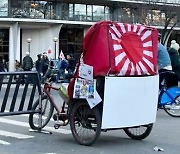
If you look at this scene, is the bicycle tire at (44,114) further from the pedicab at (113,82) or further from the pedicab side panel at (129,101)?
the pedicab side panel at (129,101)

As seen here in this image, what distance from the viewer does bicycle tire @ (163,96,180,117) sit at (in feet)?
42.5

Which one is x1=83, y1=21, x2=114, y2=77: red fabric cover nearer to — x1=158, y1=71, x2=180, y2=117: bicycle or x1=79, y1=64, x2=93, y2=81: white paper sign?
x1=79, y1=64, x2=93, y2=81: white paper sign

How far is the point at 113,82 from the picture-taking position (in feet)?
27.5

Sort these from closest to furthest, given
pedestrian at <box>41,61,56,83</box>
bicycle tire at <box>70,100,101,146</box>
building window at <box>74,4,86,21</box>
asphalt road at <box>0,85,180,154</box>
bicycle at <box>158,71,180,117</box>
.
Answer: asphalt road at <box>0,85,180,154</box>
bicycle tire at <box>70,100,101,146</box>
bicycle at <box>158,71,180,117</box>
pedestrian at <box>41,61,56,83</box>
building window at <box>74,4,86,21</box>

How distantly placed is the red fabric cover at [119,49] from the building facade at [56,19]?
39014mm

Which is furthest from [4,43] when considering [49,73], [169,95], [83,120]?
[83,120]

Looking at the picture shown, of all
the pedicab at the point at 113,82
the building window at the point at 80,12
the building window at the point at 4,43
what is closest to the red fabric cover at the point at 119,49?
the pedicab at the point at 113,82

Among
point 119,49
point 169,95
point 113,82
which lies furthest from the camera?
point 169,95

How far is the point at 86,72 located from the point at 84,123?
926mm

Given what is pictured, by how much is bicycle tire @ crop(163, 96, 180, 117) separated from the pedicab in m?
3.92

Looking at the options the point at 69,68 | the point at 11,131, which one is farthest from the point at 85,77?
the point at 69,68

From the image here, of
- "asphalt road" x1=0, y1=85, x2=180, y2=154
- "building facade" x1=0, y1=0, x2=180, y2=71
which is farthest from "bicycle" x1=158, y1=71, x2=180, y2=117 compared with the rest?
"building facade" x1=0, y1=0, x2=180, y2=71

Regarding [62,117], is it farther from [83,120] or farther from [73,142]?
[83,120]

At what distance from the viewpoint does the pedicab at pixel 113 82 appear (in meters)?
8.41
